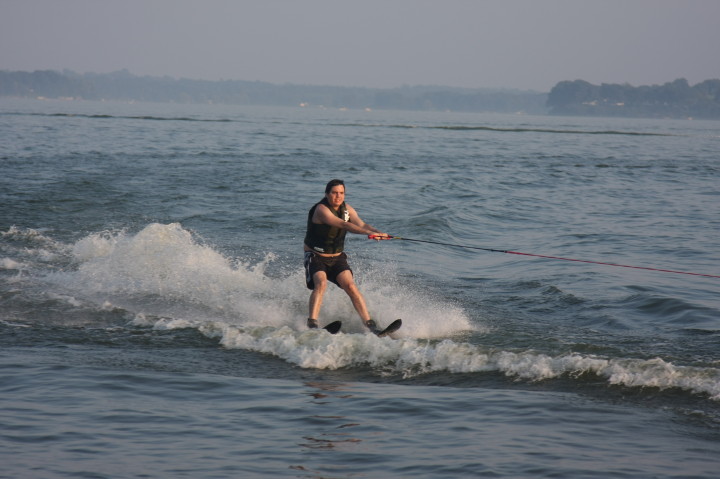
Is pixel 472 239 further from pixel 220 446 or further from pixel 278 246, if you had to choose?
pixel 220 446

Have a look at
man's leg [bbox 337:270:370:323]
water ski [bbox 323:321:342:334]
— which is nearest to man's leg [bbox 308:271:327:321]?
man's leg [bbox 337:270:370:323]

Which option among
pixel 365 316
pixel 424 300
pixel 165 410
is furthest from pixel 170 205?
pixel 165 410

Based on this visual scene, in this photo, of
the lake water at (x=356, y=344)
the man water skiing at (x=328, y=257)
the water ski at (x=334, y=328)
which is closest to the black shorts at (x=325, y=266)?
the man water skiing at (x=328, y=257)

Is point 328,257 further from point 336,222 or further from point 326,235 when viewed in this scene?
point 336,222

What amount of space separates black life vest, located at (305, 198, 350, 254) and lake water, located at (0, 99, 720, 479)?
0.93 meters

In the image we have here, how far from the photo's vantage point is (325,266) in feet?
29.6

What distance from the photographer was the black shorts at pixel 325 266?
897cm

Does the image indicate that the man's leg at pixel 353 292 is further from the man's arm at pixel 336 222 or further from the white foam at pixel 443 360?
the man's arm at pixel 336 222

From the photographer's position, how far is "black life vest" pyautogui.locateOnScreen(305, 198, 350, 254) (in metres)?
8.87

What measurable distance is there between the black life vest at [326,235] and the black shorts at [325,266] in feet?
0.25

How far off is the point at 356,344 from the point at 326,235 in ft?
4.33

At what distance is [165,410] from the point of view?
644 centimetres

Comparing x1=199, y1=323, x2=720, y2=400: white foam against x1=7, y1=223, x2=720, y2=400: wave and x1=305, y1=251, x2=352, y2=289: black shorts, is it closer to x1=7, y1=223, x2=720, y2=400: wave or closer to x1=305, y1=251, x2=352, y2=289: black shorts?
x1=7, y1=223, x2=720, y2=400: wave

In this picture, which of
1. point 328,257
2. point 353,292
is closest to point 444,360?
point 353,292
